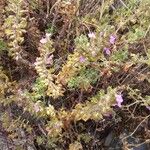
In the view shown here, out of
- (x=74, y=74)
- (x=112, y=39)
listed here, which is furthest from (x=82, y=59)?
(x=112, y=39)

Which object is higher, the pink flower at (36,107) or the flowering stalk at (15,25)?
the flowering stalk at (15,25)

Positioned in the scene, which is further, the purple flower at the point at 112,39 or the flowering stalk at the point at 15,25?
the purple flower at the point at 112,39

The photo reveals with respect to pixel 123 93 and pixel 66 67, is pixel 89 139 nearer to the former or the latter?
pixel 123 93

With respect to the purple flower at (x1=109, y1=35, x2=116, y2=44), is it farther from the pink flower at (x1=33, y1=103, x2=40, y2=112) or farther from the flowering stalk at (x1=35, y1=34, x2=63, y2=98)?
the pink flower at (x1=33, y1=103, x2=40, y2=112)

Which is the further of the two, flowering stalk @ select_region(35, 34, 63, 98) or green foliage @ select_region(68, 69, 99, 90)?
green foliage @ select_region(68, 69, 99, 90)

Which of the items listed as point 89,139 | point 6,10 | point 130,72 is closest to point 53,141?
point 89,139

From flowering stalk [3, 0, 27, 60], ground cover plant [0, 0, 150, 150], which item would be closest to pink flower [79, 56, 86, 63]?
ground cover plant [0, 0, 150, 150]

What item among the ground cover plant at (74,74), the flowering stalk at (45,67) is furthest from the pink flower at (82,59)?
the flowering stalk at (45,67)

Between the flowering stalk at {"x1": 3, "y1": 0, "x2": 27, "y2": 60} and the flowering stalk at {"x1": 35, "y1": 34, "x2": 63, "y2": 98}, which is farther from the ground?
the flowering stalk at {"x1": 3, "y1": 0, "x2": 27, "y2": 60}

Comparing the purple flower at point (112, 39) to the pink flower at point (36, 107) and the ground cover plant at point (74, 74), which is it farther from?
the pink flower at point (36, 107)

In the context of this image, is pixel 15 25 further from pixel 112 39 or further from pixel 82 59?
pixel 112 39

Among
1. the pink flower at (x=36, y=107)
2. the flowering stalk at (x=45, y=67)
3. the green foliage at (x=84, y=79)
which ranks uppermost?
the flowering stalk at (x=45, y=67)
